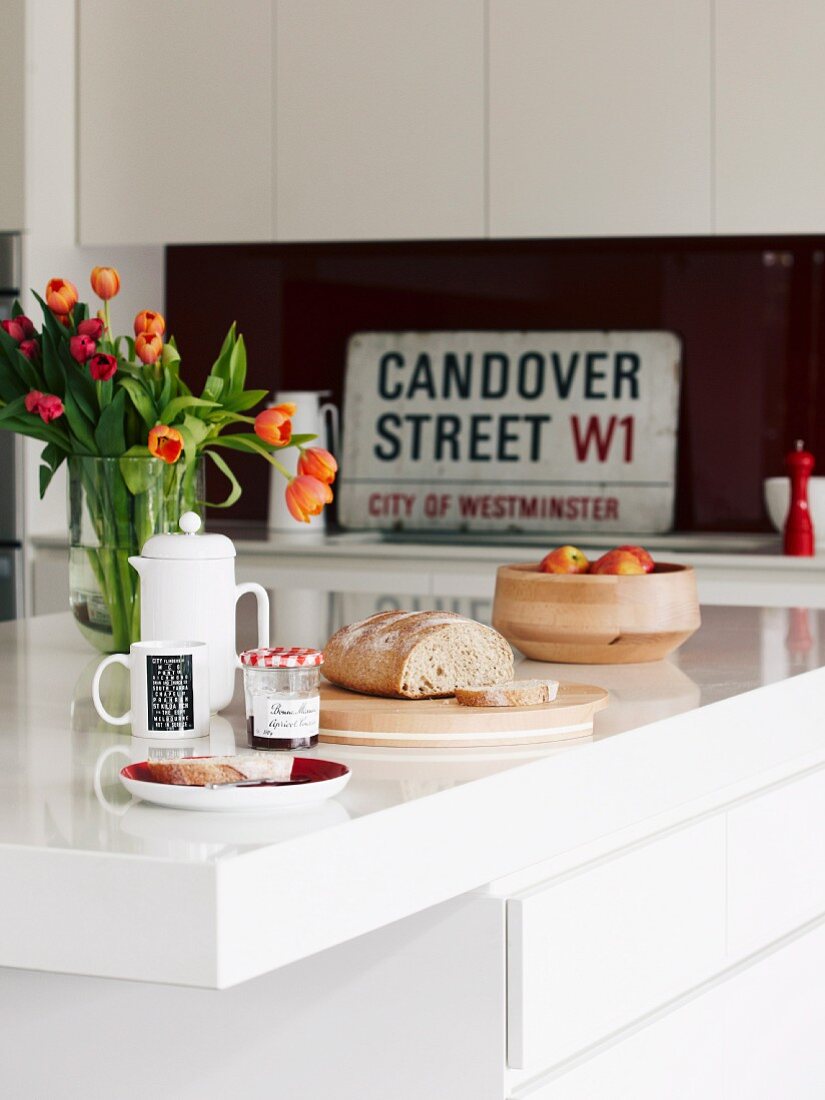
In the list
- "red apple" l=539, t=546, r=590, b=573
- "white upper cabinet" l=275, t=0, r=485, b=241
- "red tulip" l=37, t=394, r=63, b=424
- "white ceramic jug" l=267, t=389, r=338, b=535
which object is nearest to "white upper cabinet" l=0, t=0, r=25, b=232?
"white upper cabinet" l=275, t=0, r=485, b=241

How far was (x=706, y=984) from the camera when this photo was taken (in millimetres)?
1657

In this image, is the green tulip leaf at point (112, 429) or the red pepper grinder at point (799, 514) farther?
the red pepper grinder at point (799, 514)

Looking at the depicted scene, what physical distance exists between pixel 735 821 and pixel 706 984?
0.16 meters

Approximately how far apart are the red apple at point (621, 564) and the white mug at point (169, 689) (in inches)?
23.9

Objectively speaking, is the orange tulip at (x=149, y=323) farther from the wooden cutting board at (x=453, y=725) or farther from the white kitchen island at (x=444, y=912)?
the wooden cutting board at (x=453, y=725)

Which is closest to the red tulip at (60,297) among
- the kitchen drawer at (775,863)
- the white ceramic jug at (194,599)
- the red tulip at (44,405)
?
the red tulip at (44,405)

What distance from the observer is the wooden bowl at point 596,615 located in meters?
1.82

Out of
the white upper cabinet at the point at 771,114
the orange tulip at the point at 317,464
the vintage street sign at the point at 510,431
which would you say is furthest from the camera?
the vintage street sign at the point at 510,431

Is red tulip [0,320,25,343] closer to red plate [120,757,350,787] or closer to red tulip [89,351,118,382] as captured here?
red tulip [89,351,118,382]

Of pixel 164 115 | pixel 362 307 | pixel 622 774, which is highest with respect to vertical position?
pixel 164 115

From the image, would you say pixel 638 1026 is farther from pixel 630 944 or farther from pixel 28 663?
pixel 28 663

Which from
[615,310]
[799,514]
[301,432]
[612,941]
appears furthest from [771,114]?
[612,941]

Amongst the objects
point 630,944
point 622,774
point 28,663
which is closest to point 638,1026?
point 630,944

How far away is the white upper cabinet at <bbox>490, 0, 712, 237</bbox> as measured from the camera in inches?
140
